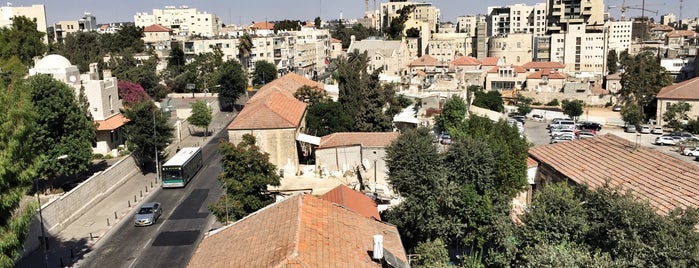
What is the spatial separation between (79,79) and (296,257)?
35866mm

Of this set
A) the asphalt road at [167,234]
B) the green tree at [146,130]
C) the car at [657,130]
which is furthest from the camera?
Result: the car at [657,130]

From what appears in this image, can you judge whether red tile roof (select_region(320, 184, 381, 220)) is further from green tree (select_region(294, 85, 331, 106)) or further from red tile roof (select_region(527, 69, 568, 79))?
red tile roof (select_region(527, 69, 568, 79))

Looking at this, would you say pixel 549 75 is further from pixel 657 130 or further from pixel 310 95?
pixel 310 95

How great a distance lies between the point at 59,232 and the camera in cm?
2898

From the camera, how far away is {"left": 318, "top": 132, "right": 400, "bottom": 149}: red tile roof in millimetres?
36719

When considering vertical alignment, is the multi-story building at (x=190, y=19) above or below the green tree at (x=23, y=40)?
above

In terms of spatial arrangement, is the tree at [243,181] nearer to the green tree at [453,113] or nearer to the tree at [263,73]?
the green tree at [453,113]

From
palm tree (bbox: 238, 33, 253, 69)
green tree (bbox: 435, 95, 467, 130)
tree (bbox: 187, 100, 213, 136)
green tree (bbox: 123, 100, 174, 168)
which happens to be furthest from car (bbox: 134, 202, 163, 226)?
palm tree (bbox: 238, 33, 253, 69)

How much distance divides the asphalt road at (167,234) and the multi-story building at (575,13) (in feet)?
324

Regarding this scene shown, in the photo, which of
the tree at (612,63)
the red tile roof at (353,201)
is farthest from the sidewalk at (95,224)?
the tree at (612,63)

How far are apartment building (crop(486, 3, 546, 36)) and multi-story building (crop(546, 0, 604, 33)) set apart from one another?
23.6 metres

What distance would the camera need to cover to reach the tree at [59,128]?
3297 centimetres

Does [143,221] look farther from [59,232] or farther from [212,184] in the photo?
[212,184]

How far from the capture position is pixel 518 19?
531 feet
